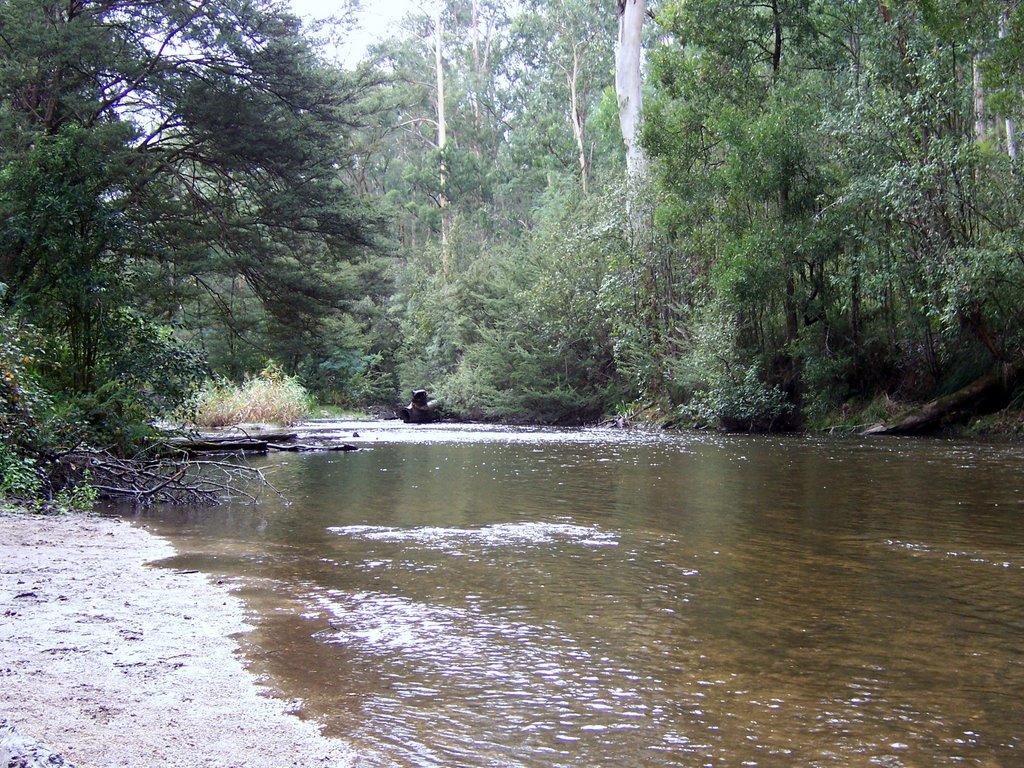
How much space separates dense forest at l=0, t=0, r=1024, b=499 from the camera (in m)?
11.5

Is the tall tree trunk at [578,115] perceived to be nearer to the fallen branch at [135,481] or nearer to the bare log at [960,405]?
the bare log at [960,405]

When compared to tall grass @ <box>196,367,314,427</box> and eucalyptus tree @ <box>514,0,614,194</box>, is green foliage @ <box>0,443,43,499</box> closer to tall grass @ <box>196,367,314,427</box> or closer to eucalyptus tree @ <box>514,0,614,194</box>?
tall grass @ <box>196,367,314,427</box>

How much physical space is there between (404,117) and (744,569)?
54.8m

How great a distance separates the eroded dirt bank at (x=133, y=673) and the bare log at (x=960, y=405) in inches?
655

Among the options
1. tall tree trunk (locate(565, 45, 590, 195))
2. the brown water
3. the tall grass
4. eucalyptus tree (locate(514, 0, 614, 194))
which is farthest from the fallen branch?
tall tree trunk (locate(565, 45, 590, 195))

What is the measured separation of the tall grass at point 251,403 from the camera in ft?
72.3

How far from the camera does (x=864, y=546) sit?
671 centimetres

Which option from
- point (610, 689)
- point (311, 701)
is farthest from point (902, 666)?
point (311, 701)

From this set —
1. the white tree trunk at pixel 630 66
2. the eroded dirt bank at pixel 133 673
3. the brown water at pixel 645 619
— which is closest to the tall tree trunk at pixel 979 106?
the white tree trunk at pixel 630 66

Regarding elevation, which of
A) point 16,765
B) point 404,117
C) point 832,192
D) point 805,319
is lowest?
point 16,765

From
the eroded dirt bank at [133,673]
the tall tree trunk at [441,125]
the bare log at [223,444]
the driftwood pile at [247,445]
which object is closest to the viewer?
the eroded dirt bank at [133,673]

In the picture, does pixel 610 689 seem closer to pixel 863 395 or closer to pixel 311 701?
pixel 311 701

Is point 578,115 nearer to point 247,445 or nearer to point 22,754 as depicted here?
point 247,445

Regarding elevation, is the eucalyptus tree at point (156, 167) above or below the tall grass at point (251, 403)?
above
